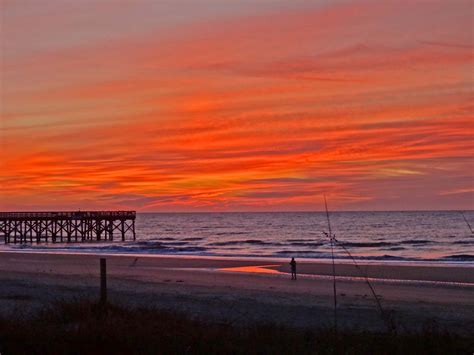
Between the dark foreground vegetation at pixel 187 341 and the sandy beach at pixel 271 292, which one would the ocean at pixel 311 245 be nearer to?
the sandy beach at pixel 271 292

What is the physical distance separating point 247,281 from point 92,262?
17995 millimetres

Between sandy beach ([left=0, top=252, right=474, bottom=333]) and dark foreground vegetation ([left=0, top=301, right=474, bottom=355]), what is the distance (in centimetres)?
312

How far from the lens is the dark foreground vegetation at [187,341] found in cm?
859

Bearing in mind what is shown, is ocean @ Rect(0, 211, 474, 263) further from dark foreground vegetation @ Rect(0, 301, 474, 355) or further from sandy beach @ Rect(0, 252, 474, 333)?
dark foreground vegetation @ Rect(0, 301, 474, 355)

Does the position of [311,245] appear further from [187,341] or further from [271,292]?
[187,341]

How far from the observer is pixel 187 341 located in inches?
348

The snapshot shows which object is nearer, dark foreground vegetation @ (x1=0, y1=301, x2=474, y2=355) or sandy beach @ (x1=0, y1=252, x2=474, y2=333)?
dark foreground vegetation @ (x1=0, y1=301, x2=474, y2=355)

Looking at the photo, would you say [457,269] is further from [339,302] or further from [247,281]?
[339,302]

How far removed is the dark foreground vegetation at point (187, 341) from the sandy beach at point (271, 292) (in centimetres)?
312

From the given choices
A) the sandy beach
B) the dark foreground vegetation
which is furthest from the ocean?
the dark foreground vegetation

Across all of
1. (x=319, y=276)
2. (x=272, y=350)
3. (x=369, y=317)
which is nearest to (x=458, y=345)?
(x=272, y=350)

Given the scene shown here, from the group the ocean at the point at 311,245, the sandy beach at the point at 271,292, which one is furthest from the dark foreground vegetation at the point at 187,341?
the ocean at the point at 311,245

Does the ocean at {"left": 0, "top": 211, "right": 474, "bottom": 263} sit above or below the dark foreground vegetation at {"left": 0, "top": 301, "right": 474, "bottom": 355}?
below

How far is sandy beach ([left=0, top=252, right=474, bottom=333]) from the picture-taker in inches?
669
